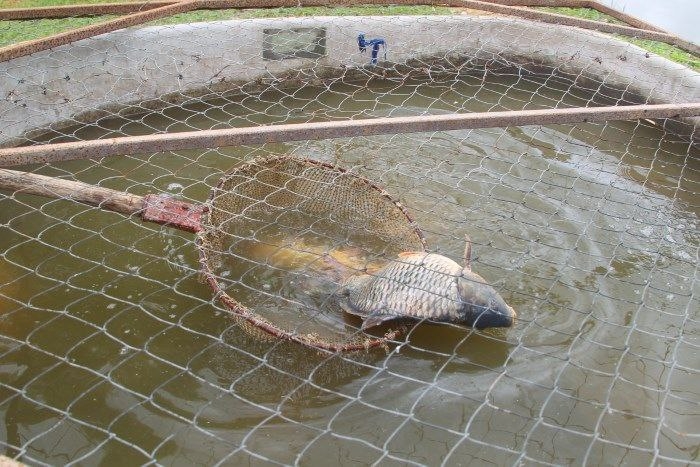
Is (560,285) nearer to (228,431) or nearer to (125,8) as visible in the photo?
(228,431)

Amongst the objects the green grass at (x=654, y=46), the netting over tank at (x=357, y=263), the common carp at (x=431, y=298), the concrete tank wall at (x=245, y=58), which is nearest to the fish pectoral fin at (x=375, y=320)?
the common carp at (x=431, y=298)

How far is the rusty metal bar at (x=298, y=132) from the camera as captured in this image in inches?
114

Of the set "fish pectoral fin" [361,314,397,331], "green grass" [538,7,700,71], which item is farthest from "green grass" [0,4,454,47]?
"fish pectoral fin" [361,314,397,331]

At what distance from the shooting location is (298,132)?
309cm

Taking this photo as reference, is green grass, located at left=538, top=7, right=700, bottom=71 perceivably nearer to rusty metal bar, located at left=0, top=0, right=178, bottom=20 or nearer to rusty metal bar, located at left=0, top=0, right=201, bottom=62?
rusty metal bar, located at left=0, top=0, right=201, bottom=62

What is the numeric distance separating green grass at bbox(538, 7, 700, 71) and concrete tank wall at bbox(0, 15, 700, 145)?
0.91 ft

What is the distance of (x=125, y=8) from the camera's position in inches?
222

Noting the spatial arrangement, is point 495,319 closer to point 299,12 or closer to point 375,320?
point 375,320

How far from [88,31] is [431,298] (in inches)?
134

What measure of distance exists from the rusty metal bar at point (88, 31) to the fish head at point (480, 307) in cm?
343

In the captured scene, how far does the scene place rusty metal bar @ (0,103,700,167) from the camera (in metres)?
2.91

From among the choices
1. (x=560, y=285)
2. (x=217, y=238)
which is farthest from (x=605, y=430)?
(x=217, y=238)

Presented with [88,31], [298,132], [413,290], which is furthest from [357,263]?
[88,31]

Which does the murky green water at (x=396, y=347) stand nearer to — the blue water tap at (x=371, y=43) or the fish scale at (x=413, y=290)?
the fish scale at (x=413, y=290)
